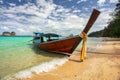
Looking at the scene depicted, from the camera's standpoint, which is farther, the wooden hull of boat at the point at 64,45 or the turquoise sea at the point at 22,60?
the wooden hull of boat at the point at 64,45

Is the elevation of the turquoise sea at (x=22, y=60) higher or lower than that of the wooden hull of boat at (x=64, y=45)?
lower

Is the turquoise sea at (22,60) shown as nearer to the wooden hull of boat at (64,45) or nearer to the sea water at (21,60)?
the sea water at (21,60)

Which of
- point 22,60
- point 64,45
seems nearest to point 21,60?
point 22,60

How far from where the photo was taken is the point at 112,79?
216 inches

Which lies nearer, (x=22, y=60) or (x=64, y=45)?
(x=22, y=60)

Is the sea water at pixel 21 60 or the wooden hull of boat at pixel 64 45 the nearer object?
the sea water at pixel 21 60

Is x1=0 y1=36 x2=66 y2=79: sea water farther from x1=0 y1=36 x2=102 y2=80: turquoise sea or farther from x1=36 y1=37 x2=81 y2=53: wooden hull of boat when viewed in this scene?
x1=36 y1=37 x2=81 y2=53: wooden hull of boat

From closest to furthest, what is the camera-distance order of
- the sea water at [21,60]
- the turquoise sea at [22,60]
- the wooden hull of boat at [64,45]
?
the turquoise sea at [22,60] < the sea water at [21,60] < the wooden hull of boat at [64,45]

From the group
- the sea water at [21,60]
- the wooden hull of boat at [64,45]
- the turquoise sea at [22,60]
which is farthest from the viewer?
the wooden hull of boat at [64,45]

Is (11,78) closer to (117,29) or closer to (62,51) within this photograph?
(62,51)

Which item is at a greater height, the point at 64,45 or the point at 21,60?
the point at 64,45

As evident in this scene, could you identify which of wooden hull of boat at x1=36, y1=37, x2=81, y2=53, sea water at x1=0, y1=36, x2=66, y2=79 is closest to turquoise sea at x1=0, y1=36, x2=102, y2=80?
sea water at x1=0, y1=36, x2=66, y2=79

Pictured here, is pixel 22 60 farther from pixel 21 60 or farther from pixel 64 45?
pixel 64 45

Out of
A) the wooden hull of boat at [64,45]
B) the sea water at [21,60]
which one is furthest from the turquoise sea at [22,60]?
the wooden hull of boat at [64,45]
